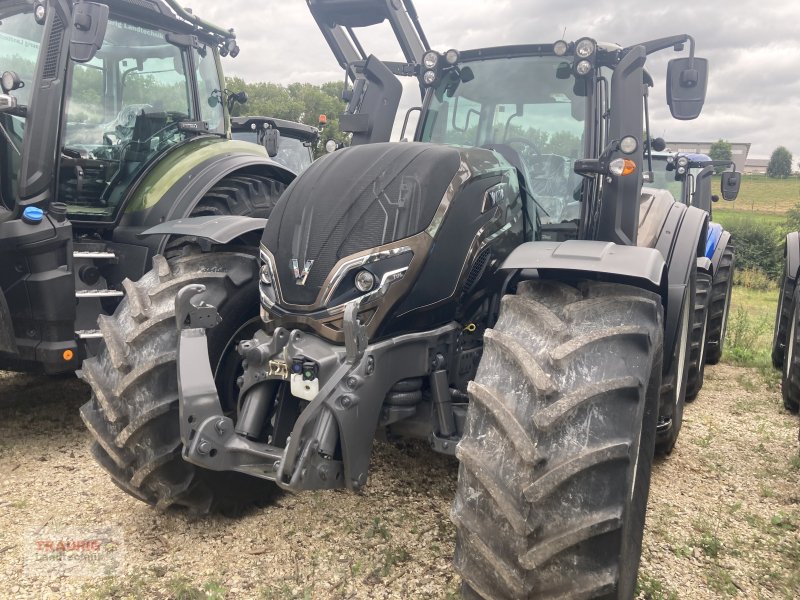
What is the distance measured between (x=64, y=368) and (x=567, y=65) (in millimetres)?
3315

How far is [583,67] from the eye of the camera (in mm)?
3441

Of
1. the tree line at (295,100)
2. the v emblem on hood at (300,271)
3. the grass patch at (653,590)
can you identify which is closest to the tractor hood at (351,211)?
the v emblem on hood at (300,271)

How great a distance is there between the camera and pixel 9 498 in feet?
11.4

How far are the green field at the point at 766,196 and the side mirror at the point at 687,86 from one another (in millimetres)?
27140

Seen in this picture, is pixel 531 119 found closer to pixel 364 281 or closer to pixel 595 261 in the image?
pixel 595 261

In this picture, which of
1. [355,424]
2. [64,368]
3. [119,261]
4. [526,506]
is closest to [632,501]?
[526,506]

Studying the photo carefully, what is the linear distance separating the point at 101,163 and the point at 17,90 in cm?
68

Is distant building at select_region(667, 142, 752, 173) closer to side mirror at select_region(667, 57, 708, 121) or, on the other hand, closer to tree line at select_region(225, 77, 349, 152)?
side mirror at select_region(667, 57, 708, 121)

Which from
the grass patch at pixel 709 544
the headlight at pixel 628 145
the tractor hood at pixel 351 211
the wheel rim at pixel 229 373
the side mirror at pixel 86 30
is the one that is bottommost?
the grass patch at pixel 709 544

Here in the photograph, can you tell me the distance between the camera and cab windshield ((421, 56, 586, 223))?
353cm

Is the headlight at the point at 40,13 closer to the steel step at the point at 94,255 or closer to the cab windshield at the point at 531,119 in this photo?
the steel step at the point at 94,255

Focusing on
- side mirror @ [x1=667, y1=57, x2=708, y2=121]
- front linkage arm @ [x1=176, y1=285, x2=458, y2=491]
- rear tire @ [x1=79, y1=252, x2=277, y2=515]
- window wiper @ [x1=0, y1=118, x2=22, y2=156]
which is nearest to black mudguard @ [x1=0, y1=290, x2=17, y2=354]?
window wiper @ [x1=0, y1=118, x2=22, y2=156]

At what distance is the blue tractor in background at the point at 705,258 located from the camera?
5168 millimetres

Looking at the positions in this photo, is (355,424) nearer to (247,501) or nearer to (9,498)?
(247,501)
